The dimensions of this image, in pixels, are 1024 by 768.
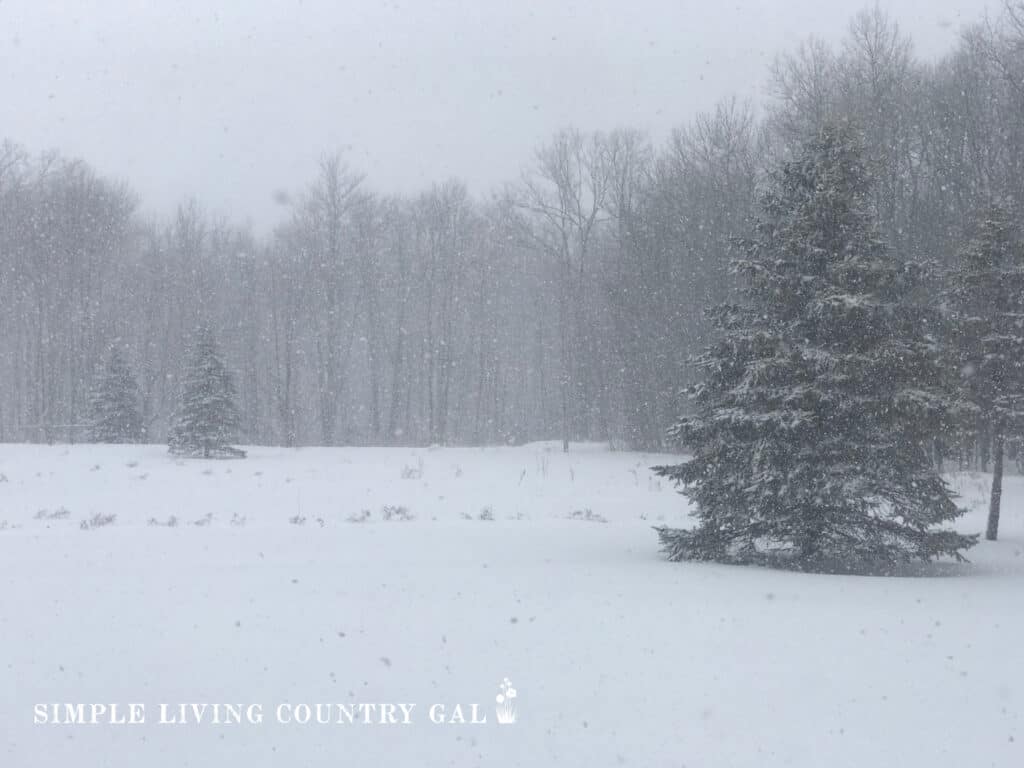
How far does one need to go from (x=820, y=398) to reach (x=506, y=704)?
6991mm

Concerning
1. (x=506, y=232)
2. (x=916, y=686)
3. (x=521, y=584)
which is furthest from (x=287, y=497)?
(x=506, y=232)

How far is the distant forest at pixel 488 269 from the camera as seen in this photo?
28734 millimetres

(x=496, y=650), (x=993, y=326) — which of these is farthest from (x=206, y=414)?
(x=496, y=650)

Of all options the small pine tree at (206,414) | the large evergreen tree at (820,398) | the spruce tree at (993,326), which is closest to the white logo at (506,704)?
the large evergreen tree at (820,398)

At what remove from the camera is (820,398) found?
1123 cm

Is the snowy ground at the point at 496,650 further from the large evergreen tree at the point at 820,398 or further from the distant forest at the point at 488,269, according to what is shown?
the distant forest at the point at 488,269

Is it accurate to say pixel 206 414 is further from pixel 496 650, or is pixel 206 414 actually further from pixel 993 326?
pixel 496 650

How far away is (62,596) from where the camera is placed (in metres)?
8.12

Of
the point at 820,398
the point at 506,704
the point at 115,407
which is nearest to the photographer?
the point at 506,704

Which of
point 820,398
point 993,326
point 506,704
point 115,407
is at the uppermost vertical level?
point 993,326

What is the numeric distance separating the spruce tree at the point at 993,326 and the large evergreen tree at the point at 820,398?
146 inches

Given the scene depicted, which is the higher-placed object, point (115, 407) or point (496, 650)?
point (115, 407)

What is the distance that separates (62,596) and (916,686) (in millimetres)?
7055

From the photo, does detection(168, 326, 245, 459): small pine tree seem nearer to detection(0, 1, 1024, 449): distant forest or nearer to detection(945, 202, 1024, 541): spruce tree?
detection(0, 1, 1024, 449): distant forest
